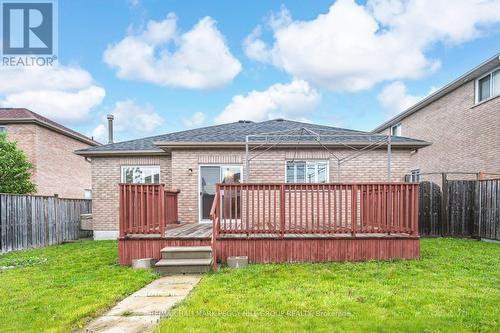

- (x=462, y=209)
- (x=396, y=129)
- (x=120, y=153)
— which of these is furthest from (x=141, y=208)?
(x=396, y=129)

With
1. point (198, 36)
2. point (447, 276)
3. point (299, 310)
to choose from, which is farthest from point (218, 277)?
point (198, 36)

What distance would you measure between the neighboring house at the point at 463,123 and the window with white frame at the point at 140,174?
1009 cm

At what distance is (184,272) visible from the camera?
573 cm

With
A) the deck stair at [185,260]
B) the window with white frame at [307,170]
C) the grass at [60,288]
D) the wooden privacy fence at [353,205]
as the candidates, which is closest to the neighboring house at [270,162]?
the window with white frame at [307,170]

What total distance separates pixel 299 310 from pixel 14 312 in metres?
3.42

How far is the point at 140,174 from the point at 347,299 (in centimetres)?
868

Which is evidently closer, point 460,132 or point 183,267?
point 183,267

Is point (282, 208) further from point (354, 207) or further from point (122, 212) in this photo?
point (122, 212)

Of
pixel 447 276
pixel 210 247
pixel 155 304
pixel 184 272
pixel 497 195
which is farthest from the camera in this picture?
pixel 497 195

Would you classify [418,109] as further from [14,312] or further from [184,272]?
[14,312]

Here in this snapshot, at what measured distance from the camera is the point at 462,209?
979 cm

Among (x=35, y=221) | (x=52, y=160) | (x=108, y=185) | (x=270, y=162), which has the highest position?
(x=52, y=160)

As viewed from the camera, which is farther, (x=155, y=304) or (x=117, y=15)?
(x=117, y=15)

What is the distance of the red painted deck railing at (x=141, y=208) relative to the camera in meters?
6.46
